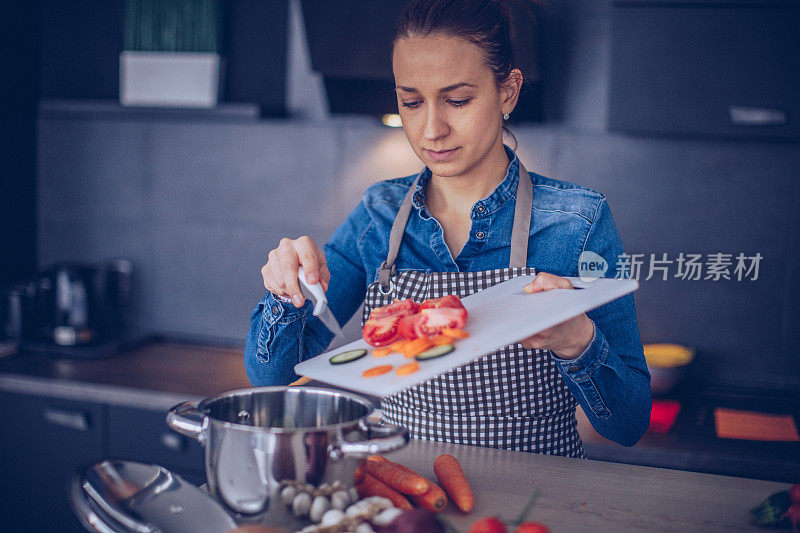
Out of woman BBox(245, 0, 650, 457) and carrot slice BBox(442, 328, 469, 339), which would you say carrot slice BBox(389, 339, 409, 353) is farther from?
woman BBox(245, 0, 650, 457)

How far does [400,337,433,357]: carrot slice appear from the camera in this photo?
0.88 meters

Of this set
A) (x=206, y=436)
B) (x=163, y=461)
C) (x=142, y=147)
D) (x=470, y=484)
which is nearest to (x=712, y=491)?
(x=470, y=484)

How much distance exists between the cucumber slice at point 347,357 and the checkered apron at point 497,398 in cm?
30

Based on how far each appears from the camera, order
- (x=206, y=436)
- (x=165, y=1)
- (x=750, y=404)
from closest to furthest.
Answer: (x=206, y=436) → (x=750, y=404) → (x=165, y=1)

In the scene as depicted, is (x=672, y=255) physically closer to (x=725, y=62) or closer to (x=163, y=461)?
(x=725, y=62)

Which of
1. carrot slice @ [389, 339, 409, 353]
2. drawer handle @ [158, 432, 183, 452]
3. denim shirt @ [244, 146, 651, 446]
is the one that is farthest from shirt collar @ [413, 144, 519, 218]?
drawer handle @ [158, 432, 183, 452]

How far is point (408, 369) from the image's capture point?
83 cm

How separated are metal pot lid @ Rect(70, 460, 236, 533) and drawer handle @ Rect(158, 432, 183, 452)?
111cm

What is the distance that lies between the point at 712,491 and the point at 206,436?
0.66m

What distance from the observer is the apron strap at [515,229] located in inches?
49.2

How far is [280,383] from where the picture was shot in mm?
1244

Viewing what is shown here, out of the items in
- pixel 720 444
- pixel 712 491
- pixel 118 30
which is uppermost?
pixel 118 30

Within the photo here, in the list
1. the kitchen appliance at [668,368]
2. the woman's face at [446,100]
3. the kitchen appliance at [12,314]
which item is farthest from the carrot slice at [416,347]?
the kitchen appliance at [12,314]

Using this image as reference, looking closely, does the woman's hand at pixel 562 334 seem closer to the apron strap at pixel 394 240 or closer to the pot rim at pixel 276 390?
the pot rim at pixel 276 390
